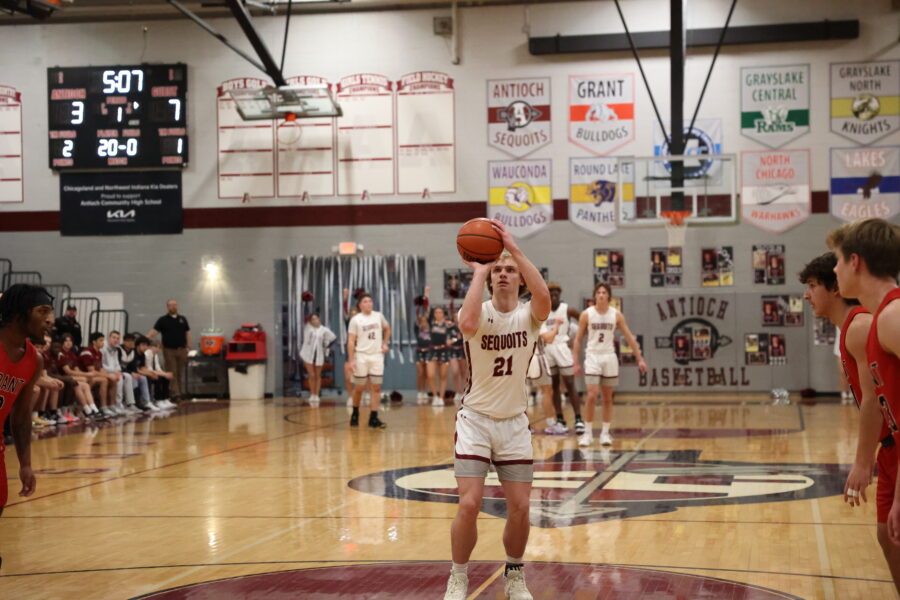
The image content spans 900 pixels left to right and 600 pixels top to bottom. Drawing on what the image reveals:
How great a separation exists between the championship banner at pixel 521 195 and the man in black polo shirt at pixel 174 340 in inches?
256

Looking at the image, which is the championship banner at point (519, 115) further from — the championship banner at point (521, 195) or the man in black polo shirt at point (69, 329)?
the man in black polo shirt at point (69, 329)

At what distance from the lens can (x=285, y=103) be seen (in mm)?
18891

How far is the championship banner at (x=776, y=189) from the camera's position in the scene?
63.6 feet

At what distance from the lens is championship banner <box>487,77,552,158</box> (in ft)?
66.3

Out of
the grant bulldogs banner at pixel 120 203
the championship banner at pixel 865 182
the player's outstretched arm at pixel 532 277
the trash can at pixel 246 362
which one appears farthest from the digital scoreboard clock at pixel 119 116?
the player's outstretched arm at pixel 532 277

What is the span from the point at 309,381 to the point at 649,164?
784 centimetres

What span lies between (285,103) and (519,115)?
185 inches

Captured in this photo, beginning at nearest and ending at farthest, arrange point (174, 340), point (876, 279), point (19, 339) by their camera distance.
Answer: point (876, 279) → point (19, 339) → point (174, 340)

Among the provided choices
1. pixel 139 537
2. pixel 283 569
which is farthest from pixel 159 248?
pixel 283 569

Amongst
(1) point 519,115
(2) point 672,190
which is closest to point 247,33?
(1) point 519,115

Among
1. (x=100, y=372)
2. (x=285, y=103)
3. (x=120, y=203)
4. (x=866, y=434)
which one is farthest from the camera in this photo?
(x=120, y=203)

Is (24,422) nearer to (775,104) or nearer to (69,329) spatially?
(69,329)

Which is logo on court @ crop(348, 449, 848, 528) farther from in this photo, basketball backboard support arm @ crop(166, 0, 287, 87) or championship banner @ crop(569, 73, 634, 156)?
basketball backboard support arm @ crop(166, 0, 287, 87)

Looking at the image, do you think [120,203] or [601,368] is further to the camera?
[120,203]
